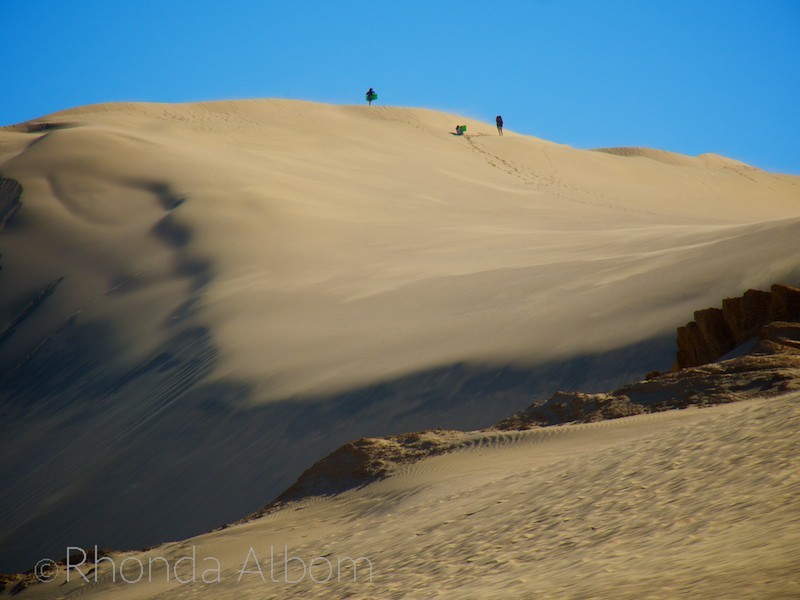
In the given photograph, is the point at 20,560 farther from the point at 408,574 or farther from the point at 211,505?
the point at 408,574

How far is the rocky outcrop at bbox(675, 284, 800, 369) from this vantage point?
1347 centimetres

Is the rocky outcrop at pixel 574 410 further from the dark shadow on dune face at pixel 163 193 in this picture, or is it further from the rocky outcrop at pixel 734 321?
the dark shadow on dune face at pixel 163 193

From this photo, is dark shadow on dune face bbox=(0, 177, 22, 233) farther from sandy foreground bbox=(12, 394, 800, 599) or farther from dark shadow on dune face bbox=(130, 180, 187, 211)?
sandy foreground bbox=(12, 394, 800, 599)

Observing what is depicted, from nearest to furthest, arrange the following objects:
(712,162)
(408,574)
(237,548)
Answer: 1. (408,574)
2. (237,548)
3. (712,162)

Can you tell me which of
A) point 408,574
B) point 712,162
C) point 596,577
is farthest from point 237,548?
point 712,162

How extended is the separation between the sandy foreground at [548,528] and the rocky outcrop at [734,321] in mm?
2752

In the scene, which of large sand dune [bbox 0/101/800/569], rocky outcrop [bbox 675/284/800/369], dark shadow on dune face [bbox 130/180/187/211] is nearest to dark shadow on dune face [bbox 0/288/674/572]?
large sand dune [bbox 0/101/800/569]

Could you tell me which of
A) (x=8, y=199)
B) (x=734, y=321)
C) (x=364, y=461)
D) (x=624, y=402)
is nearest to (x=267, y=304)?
(x=364, y=461)

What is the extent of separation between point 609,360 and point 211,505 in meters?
5.95

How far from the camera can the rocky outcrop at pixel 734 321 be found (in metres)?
13.5

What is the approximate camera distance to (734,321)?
1388cm

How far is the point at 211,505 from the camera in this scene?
14.7 meters

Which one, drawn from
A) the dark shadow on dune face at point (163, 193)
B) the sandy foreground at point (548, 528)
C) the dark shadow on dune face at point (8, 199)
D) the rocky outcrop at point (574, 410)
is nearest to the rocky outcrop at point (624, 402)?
the rocky outcrop at point (574, 410)

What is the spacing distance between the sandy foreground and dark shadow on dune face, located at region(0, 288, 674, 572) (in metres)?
2.94
